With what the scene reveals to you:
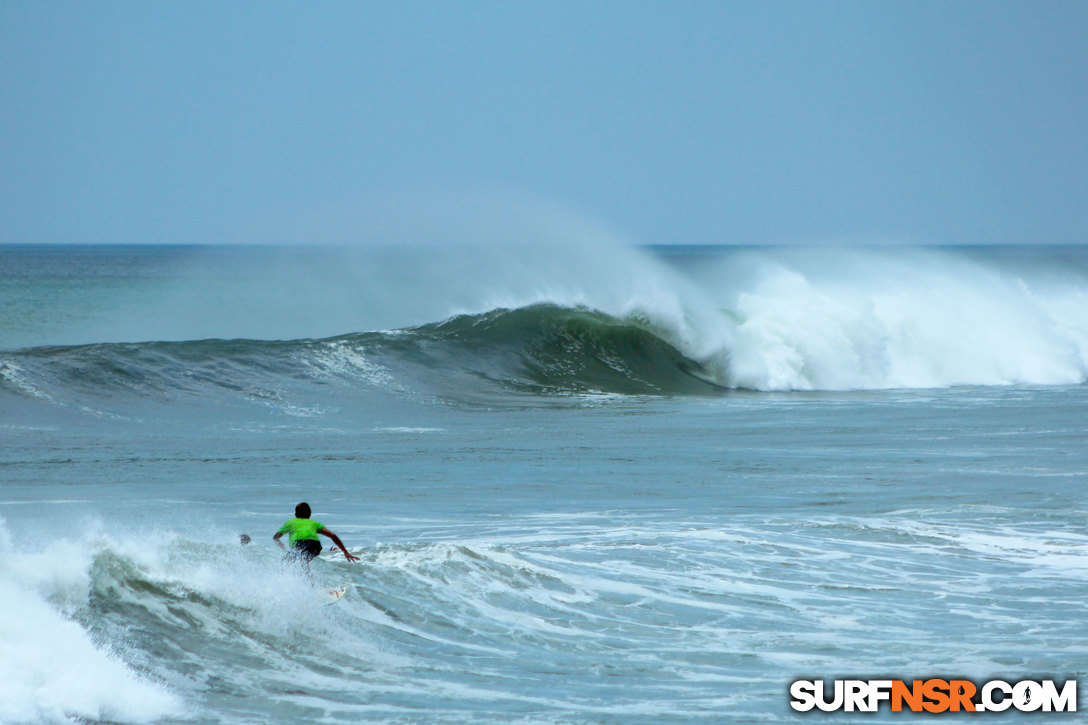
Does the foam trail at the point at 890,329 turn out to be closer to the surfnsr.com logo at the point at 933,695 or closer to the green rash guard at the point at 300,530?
the green rash guard at the point at 300,530

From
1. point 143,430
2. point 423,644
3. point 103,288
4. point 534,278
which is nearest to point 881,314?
point 534,278

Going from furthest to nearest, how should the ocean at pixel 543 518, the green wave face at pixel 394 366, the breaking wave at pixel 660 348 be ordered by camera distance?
the breaking wave at pixel 660 348, the green wave face at pixel 394 366, the ocean at pixel 543 518

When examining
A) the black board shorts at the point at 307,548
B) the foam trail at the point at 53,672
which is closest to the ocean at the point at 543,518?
the foam trail at the point at 53,672

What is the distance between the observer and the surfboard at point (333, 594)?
312 inches

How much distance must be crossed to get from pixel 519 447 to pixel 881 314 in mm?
15933

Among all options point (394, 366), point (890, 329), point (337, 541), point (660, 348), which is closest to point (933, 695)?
point (337, 541)

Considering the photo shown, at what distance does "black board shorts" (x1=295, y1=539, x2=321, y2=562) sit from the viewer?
7.88m

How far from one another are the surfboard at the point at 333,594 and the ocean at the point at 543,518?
7cm

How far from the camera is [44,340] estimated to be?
3650 cm

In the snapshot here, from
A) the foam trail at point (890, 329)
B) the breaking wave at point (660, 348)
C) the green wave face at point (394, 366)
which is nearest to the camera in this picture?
the green wave face at point (394, 366)

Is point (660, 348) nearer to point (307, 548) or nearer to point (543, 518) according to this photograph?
point (543, 518)

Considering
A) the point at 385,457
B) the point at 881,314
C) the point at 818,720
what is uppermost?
the point at 881,314

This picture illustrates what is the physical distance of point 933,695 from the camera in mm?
6434

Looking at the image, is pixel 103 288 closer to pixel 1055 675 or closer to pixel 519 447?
pixel 519 447
